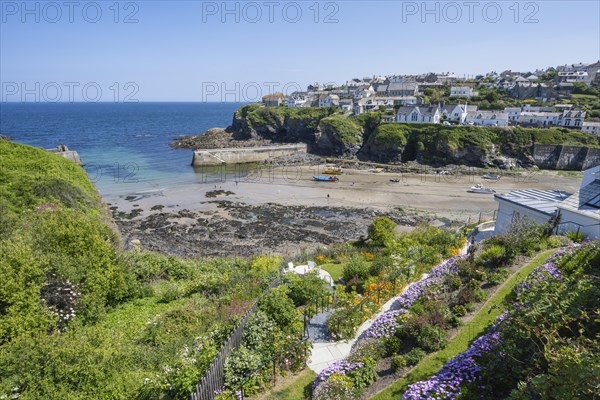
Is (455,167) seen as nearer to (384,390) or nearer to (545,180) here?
(545,180)

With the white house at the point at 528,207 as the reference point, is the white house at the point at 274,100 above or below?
above

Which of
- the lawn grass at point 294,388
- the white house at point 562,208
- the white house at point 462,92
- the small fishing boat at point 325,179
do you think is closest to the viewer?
the lawn grass at point 294,388

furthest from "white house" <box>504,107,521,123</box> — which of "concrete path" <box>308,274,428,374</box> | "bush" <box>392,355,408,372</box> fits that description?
"bush" <box>392,355,408,372</box>

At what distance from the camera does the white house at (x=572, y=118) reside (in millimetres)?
74312

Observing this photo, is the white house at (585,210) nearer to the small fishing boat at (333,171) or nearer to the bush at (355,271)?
the bush at (355,271)

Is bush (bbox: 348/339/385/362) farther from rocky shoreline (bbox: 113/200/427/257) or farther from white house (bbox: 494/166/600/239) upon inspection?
rocky shoreline (bbox: 113/200/427/257)

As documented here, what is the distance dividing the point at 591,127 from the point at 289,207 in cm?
7015

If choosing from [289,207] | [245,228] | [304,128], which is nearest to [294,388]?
[245,228]

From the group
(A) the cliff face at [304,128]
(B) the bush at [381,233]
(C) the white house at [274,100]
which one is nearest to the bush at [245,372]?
(B) the bush at [381,233]

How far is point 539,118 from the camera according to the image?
7938 cm

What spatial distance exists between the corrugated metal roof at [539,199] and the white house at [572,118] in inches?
2802

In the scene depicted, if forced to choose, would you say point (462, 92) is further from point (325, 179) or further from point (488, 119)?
point (325, 179)

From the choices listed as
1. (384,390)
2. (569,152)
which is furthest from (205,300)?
(569,152)

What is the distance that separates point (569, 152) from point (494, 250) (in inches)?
2609
